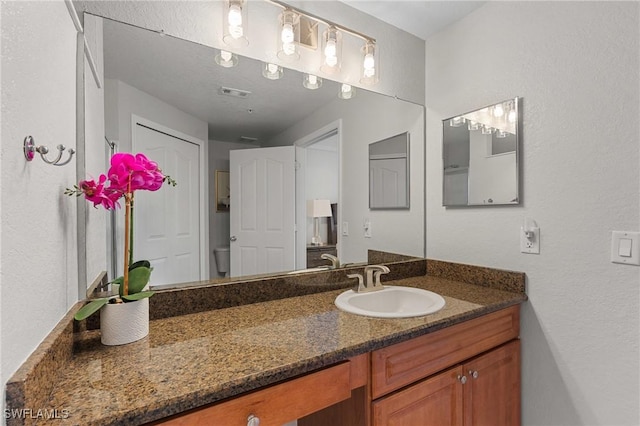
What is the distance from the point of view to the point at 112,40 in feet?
3.54

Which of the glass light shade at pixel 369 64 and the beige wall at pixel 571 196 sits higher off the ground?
the glass light shade at pixel 369 64

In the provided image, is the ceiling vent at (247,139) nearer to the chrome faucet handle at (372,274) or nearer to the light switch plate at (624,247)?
the chrome faucet handle at (372,274)

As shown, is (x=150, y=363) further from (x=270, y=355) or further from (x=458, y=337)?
(x=458, y=337)

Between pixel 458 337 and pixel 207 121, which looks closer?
pixel 458 337

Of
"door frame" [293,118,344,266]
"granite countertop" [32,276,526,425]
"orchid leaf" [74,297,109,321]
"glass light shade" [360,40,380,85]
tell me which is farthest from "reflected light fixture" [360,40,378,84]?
"orchid leaf" [74,297,109,321]

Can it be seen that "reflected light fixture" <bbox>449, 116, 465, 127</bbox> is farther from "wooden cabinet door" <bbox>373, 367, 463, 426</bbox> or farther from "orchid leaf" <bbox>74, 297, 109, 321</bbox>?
"orchid leaf" <bbox>74, 297, 109, 321</bbox>

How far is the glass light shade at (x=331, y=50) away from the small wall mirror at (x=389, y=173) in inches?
18.5

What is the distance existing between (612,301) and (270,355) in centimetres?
124

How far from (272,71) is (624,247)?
1528mm

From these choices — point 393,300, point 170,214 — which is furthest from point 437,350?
point 170,214

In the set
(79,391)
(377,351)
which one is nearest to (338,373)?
(377,351)

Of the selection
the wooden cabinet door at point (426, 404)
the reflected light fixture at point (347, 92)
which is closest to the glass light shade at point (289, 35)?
the reflected light fixture at point (347, 92)

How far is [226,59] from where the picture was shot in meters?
1.30

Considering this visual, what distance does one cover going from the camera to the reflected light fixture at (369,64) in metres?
1.62
